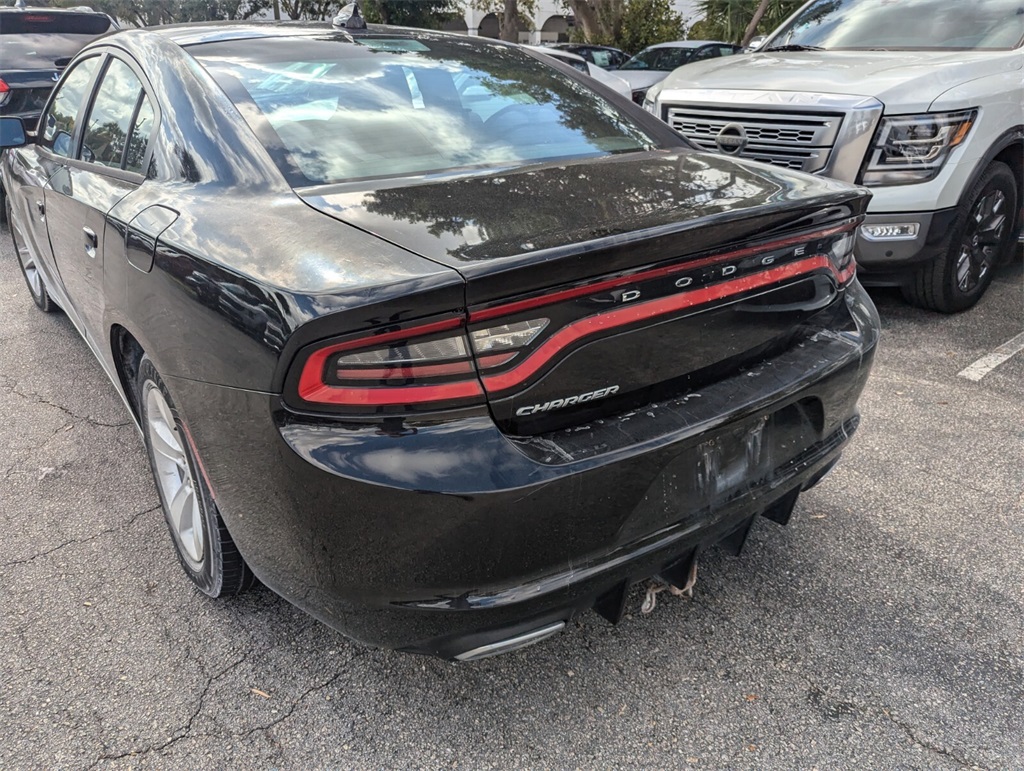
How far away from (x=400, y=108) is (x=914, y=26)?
432cm

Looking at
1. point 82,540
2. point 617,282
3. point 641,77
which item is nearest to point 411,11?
point 641,77

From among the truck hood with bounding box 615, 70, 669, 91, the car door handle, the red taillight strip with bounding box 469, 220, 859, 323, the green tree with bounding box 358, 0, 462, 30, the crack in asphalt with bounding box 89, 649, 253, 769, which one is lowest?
the green tree with bounding box 358, 0, 462, 30

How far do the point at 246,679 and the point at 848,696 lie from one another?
5.24 ft

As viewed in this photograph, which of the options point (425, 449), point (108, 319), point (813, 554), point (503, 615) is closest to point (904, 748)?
point (813, 554)

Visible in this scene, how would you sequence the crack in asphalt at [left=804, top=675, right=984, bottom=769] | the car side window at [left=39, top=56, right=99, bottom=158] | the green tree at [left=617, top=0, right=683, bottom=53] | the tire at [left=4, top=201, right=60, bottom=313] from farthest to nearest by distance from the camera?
the green tree at [left=617, top=0, right=683, bottom=53]
the tire at [left=4, top=201, right=60, bottom=313]
the car side window at [left=39, top=56, right=99, bottom=158]
the crack in asphalt at [left=804, top=675, right=984, bottom=769]

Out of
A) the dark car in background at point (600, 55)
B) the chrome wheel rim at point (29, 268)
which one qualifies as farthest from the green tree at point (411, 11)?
the chrome wheel rim at point (29, 268)

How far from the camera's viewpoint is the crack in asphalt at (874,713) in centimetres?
185

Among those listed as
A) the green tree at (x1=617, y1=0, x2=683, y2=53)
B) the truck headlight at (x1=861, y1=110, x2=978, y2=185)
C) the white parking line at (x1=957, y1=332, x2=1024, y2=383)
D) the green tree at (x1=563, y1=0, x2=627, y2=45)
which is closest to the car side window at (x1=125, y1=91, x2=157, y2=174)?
the truck headlight at (x1=861, y1=110, x2=978, y2=185)

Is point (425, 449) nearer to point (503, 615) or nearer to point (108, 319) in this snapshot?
point (503, 615)

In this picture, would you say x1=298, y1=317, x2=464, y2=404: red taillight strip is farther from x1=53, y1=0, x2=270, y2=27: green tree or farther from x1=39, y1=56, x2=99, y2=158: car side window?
x1=53, y1=0, x2=270, y2=27: green tree

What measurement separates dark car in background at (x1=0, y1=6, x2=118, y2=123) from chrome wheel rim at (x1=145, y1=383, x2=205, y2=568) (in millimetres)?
5503

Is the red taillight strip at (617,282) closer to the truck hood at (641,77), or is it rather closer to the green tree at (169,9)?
the truck hood at (641,77)

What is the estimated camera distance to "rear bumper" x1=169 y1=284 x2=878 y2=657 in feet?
5.01

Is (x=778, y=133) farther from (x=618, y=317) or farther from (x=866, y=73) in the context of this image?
(x=618, y=317)
